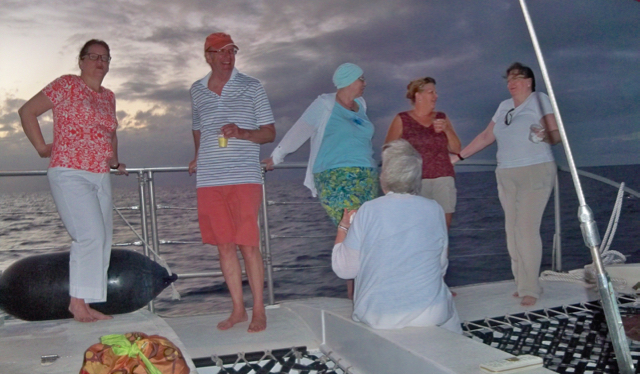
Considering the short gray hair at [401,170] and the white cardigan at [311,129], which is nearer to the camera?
the short gray hair at [401,170]

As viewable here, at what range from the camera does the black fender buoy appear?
2.11 m

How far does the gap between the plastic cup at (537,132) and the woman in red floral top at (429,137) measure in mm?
359

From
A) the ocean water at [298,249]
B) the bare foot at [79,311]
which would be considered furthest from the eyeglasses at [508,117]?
the bare foot at [79,311]

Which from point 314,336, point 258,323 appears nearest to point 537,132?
point 314,336

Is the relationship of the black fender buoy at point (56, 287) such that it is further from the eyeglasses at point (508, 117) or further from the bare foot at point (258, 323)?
the eyeglasses at point (508, 117)

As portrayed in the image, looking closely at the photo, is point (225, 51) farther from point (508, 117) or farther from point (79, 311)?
point (508, 117)

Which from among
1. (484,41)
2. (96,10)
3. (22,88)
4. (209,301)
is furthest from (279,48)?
(484,41)

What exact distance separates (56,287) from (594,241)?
1.83 meters

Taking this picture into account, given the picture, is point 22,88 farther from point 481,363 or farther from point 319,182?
point 481,363

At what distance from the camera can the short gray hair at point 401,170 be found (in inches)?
66.5

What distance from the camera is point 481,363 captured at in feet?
4.34

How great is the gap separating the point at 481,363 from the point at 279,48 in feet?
25.2

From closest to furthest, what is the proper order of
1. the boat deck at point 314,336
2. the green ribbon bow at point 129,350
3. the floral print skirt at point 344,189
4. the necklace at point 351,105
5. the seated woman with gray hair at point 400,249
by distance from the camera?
1. the green ribbon bow at point 129,350
2. the boat deck at point 314,336
3. the seated woman with gray hair at point 400,249
4. the floral print skirt at point 344,189
5. the necklace at point 351,105

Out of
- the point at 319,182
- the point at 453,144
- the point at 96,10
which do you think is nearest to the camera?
the point at 319,182
